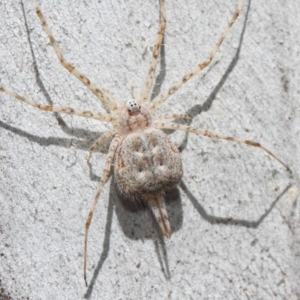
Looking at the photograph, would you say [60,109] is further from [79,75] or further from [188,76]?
[188,76]

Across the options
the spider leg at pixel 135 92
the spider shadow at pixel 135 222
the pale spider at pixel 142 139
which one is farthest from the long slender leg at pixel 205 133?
the spider shadow at pixel 135 222

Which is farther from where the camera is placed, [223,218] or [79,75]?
[223,218]

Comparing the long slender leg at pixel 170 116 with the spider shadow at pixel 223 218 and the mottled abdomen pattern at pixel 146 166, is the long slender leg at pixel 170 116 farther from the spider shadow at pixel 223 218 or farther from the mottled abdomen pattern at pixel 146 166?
the spider shadow at pixel 223 218

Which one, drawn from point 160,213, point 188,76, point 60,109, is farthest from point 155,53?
point 160,213

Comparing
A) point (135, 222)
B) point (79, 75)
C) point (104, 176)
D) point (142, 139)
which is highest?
point (79, 75)

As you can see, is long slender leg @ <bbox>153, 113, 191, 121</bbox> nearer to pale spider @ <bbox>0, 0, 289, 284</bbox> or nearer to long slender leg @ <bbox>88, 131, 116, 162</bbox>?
pale spider @ <bbox>0, 0, 289, 284</bbox>

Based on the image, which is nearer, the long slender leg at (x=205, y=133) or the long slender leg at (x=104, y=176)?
the long slender leg at (x=104, y=176)

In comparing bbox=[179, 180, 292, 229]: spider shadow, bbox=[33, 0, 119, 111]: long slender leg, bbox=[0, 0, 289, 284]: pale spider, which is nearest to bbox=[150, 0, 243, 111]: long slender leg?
bbox=[0, 0, 289, 284]: pale spider
